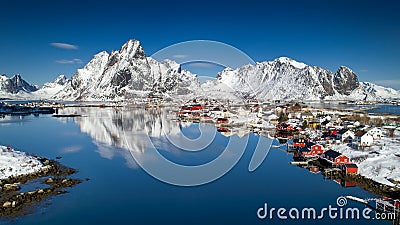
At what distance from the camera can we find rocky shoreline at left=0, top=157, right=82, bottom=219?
4161 millimetres

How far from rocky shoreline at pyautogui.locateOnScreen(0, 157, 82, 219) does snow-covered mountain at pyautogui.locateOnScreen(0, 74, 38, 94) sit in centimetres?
7848

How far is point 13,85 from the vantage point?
74875 millimetres

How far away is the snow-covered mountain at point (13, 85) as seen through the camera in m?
73.1

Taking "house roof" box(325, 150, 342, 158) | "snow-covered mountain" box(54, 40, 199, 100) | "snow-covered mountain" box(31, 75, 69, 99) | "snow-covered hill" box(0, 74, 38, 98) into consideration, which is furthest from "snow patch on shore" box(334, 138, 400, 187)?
"snow-covered mountain" box(31, 75, 69, 99)

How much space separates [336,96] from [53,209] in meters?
52.3

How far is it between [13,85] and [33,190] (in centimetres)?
8200

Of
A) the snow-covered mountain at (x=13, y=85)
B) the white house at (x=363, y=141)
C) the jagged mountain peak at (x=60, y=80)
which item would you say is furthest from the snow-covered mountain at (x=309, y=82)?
the jagged mountain peak at (x=60, y=80)

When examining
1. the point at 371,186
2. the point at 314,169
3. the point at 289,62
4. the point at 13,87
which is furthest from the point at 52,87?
the point at 371,186

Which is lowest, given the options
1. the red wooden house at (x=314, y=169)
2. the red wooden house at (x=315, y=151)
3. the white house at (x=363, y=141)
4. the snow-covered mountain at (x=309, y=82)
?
the red wooden house at (x=314, y=169)

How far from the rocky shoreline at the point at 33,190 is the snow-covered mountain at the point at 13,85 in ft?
257

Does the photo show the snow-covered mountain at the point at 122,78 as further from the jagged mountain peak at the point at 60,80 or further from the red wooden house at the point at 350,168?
the jagged mountain peak at the point at 60,80

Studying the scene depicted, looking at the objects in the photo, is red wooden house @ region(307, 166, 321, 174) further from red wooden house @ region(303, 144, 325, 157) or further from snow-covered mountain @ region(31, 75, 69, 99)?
snow-covered mountain @ region(31, 75, 69, 99)

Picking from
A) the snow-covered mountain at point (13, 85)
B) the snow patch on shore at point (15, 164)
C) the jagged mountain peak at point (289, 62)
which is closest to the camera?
the snow patch on shore at point (15, 164)

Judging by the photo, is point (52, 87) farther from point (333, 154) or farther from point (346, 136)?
point (333, 154)
